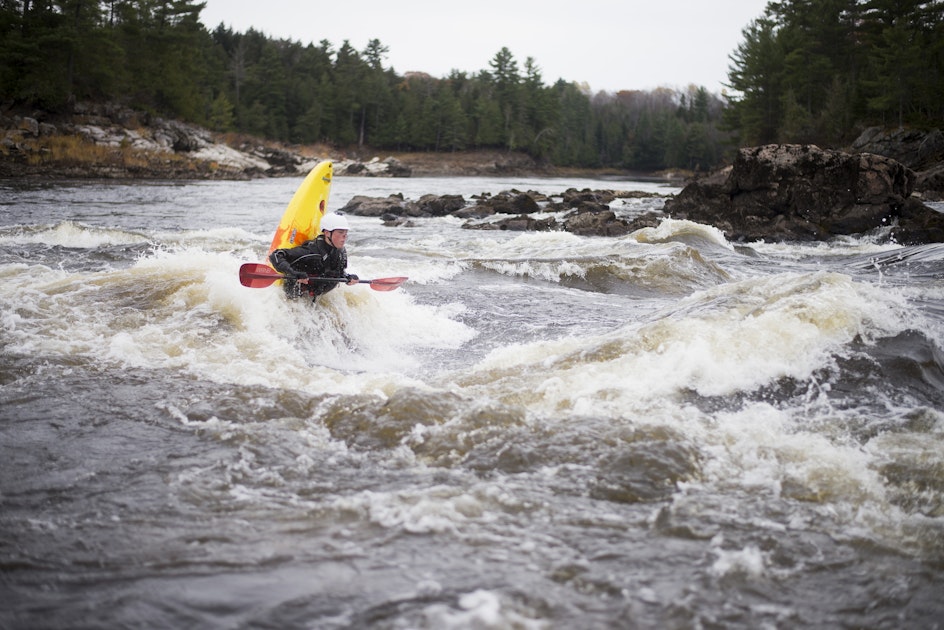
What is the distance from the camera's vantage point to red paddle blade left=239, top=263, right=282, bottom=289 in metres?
7.67

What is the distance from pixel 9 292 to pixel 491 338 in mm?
6128

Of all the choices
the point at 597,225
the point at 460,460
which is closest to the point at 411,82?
the point at 597,225

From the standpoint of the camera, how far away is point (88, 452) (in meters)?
4.43

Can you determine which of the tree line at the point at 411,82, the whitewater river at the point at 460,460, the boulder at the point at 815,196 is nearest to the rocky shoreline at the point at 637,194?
the boulder at the point at 815,196

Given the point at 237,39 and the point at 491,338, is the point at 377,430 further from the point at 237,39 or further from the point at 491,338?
the point at 237,39

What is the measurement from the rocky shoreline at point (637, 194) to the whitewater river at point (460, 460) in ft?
34.5

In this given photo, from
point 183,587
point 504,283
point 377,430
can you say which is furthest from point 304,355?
point 504,283

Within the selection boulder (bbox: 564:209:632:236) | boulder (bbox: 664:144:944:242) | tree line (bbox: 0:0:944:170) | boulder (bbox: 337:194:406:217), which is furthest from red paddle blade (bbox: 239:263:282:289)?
tree line (bbox: 0:0:944:170)

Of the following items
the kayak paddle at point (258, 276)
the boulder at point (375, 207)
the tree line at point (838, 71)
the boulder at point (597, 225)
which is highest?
the tree line at point (838, 71)

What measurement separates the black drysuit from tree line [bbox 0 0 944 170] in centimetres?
3722

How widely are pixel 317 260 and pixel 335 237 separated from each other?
1.32ft

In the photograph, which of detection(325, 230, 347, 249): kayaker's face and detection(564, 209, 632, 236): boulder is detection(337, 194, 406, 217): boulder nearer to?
detection(564, 209, 632, 236): boulder

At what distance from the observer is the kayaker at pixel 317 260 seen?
788 cm

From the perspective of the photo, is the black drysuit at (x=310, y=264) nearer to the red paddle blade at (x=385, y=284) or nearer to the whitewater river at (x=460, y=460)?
the whitewater river at (x=460, y=460)
